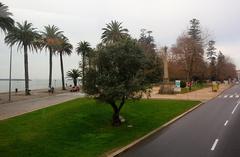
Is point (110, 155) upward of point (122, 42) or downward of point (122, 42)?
downward

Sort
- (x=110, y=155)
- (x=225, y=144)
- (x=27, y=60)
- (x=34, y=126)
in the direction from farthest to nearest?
(x=27, y=60) → (x=34, y=126) → (x=225, y=144) → (x=110, y=155)

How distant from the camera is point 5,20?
51.3 metres

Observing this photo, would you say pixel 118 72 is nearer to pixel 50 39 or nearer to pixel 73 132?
pixel 73 132

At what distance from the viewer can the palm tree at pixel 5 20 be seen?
1997 inches

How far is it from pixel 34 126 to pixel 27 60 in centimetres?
4634

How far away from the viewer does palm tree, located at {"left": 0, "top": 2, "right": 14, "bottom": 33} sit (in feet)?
166

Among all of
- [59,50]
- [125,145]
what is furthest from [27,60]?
[125,145]

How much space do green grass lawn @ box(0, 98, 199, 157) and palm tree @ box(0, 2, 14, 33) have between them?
25.1 metres

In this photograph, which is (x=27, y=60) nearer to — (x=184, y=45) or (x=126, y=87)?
(x=184, y=45)

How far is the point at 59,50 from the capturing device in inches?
3233

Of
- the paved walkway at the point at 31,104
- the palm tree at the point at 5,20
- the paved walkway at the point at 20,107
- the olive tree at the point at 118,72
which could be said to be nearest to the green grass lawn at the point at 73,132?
the olive tree at the point at 118,72

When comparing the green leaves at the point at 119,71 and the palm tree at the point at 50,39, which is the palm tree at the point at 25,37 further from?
the green leaves at the point at 119,71

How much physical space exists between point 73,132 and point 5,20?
34.3 meters

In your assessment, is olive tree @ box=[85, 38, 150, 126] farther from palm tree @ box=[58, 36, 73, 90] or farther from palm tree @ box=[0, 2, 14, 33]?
palm tree @ box=[58, 36, 73, 90]
